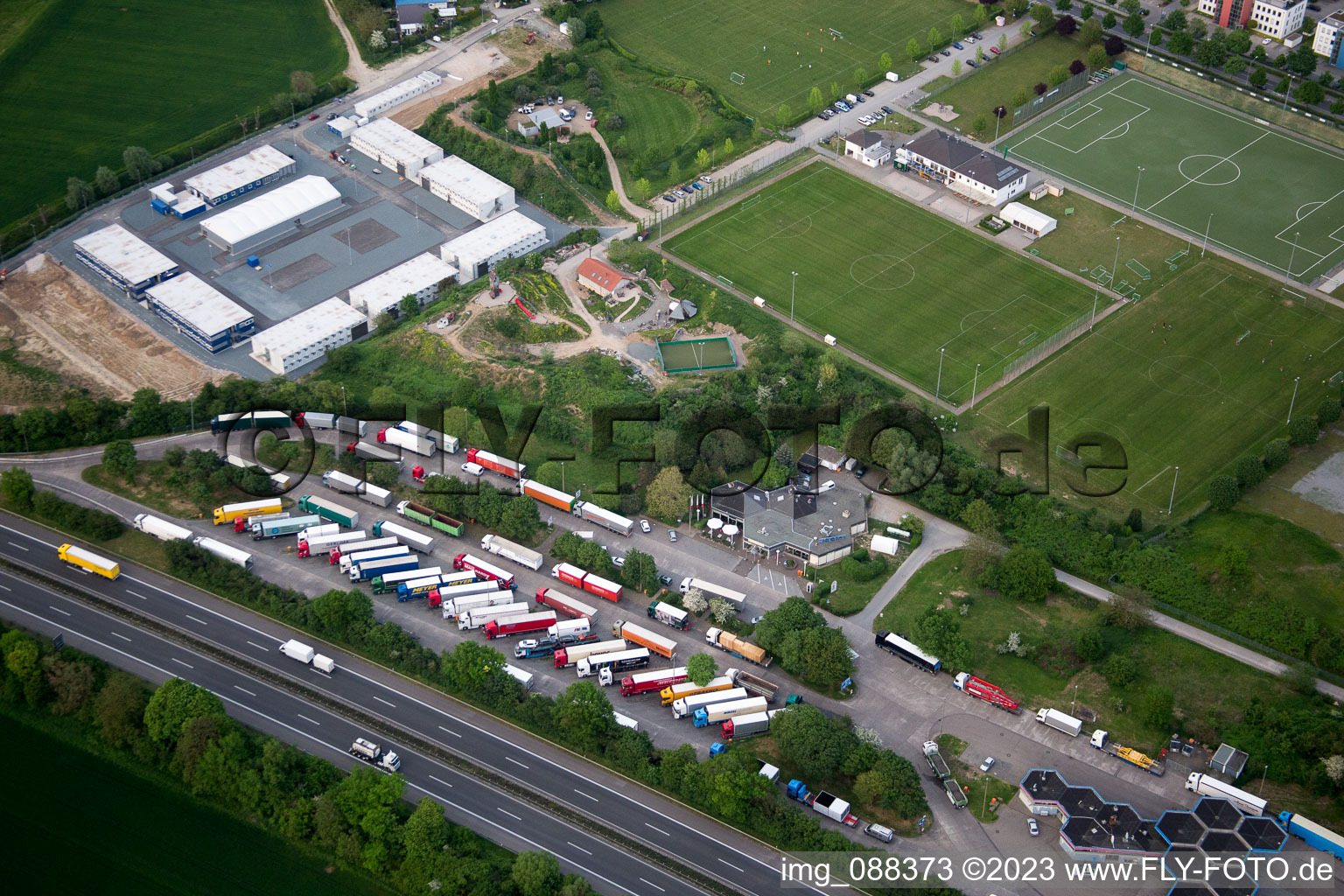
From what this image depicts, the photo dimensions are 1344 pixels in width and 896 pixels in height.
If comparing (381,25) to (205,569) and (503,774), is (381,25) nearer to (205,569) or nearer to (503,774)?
(205,569)

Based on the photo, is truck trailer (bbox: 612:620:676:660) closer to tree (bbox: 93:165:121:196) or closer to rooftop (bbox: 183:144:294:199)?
rooftop (bbox: 183:144:294:199)

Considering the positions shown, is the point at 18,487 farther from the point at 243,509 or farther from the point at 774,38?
the point at 774,38

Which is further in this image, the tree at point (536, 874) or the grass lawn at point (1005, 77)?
the grass lawn at point (1005, 77)

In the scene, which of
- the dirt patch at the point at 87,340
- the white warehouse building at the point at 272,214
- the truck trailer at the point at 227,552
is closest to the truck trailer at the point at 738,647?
the truck trailer at the point at 227,552

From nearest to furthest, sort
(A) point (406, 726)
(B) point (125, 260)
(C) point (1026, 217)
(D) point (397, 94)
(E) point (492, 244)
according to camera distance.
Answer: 1. (A) point (406, 726)
2. (B) point (125, 260)
3. (E) point (492, 244)
4. (C) point (1026, 217)
5. (D) point (397, 94)

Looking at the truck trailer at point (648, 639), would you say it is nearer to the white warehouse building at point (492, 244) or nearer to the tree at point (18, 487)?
the white warehouse building at point (492, 244)

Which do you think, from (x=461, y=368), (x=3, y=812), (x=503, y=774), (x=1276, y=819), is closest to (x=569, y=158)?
(x=461, y=368)

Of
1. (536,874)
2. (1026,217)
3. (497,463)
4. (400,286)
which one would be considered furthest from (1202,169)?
(536,874)
